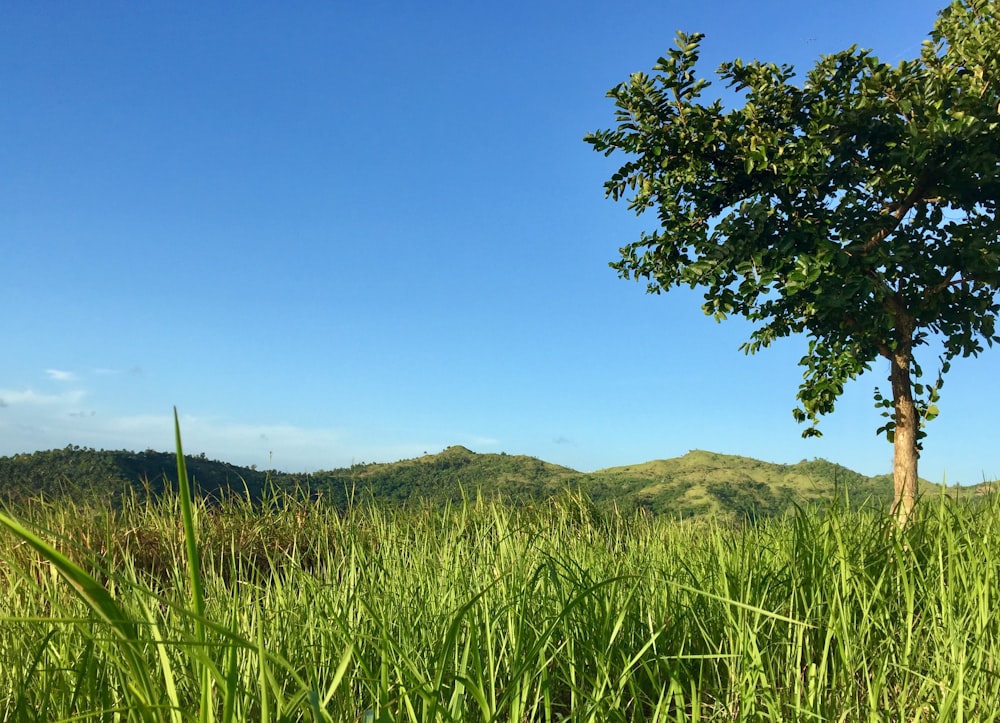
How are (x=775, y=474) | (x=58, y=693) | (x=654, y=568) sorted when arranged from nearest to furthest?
(x=58, y=693)
(x=654, y=568)
(x=775, y=474)

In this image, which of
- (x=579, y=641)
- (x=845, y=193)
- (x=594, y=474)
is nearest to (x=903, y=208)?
(x=845, y=193)

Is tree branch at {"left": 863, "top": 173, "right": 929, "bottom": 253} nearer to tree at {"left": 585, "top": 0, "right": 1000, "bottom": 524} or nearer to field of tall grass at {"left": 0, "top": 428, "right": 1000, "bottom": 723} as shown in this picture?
tree at {"left": 585, "top": 0, "right": 1000, "bottom": 524}

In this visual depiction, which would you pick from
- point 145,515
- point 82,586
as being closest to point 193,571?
point 82,586

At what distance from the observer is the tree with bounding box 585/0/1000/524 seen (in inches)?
233

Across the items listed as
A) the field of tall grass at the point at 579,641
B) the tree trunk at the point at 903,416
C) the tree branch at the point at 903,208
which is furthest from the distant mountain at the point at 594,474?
the field of tall grass at the point at 579,641

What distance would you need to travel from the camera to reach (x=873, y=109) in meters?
6.30

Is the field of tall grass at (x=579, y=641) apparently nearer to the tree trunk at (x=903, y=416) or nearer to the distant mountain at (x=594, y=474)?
the tree trunk at (x=903, y=416)

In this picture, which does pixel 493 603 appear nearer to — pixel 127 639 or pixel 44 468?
pixel 127 639

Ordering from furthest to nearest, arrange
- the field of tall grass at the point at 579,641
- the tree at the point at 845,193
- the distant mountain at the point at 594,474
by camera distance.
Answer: the distant mountain at the point at 594,474, the tree at the point at 845,193, the field of tall grass at the point at 579,641

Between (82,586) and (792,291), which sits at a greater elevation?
(792,291)

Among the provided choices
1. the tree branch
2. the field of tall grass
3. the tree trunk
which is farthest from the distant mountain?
the field of tall grass

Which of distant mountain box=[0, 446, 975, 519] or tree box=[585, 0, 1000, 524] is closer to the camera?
tree box=[585, 0, 1000, 524]

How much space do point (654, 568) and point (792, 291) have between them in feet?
10.8

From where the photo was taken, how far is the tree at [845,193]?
5926mm
